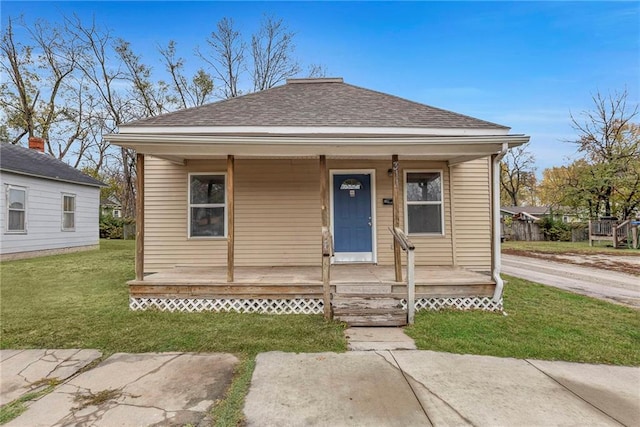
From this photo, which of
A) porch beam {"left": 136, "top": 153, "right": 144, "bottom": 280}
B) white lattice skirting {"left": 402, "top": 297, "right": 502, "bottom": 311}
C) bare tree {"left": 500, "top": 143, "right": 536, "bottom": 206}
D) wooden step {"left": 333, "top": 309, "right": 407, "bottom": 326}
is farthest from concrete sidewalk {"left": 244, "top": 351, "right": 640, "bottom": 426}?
bare tree {"left": 500, "top": 143, "right": 536, "bottom": 206}

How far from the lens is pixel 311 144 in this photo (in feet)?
15.4

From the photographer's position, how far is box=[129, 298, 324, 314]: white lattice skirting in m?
4.71

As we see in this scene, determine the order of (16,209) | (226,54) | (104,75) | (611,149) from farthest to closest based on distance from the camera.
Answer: (104,75) < (611,149) < (226,54) < (16,209)

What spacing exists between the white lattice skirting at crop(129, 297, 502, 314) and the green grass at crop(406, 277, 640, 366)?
186mm

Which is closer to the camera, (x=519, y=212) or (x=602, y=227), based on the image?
(x=602, y=227)

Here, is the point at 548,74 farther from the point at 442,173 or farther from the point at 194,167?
the point at 194,167

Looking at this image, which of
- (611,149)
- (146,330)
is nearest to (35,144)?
(146,330)

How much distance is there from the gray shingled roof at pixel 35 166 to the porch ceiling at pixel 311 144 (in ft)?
26.7

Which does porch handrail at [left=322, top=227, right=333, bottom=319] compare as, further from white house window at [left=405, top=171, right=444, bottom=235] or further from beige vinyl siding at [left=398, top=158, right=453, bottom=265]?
white house window at [left=405, top=171, right=444, bottom=235]

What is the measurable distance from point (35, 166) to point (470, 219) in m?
13.8

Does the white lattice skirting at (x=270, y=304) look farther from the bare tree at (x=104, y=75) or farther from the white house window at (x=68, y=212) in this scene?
the bare tree at (x=104, y=75)

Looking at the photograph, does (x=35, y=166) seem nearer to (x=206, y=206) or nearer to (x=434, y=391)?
(x=206, y=206)

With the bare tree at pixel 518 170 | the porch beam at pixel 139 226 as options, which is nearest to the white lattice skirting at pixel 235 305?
the porch beam at pixel 139 226

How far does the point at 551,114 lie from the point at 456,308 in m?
23.5
